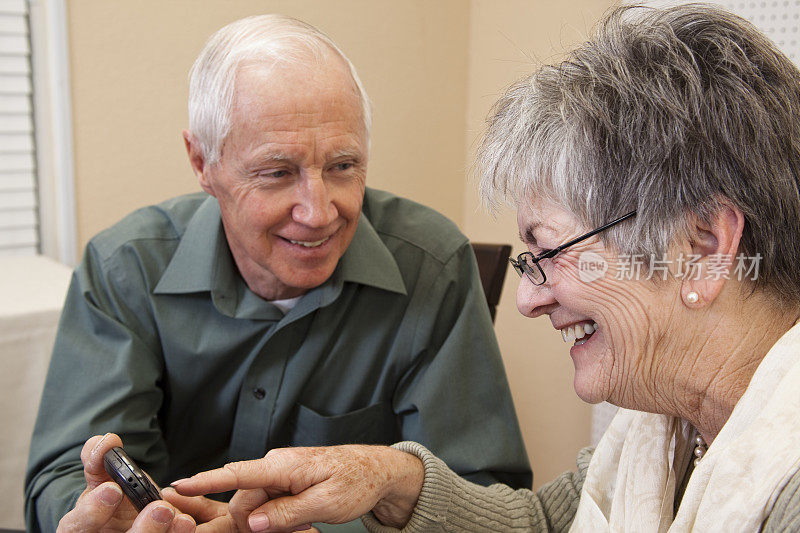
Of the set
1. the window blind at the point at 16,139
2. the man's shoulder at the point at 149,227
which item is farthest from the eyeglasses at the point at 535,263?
the window blind at the point at 16,139

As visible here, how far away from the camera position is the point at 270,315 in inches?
54.1

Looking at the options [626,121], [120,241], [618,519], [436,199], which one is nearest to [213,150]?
[120,241]

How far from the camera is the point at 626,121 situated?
815 millimetres

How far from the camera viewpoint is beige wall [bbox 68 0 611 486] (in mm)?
2188

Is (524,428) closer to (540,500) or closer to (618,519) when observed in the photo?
(540,500)

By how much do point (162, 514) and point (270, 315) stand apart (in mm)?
509

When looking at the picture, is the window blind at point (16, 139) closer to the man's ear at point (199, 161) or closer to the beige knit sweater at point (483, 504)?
the man's ear at point (199, 161)

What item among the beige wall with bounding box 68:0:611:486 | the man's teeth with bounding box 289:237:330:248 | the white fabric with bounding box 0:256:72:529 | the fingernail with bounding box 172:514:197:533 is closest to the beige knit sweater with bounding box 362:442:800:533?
the fingernail with bounding box 172:514:197:533

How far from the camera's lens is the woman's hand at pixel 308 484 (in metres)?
0.95

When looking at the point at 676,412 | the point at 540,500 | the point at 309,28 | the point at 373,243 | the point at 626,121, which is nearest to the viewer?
the point at 626,121

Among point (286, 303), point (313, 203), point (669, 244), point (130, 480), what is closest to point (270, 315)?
point (286, 303)

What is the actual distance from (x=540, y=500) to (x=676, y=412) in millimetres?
380

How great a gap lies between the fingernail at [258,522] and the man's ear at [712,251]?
22.4 inches

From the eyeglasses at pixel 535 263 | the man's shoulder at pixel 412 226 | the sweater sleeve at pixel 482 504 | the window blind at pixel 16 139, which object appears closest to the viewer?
the eyeglasses at pixel 535 263
